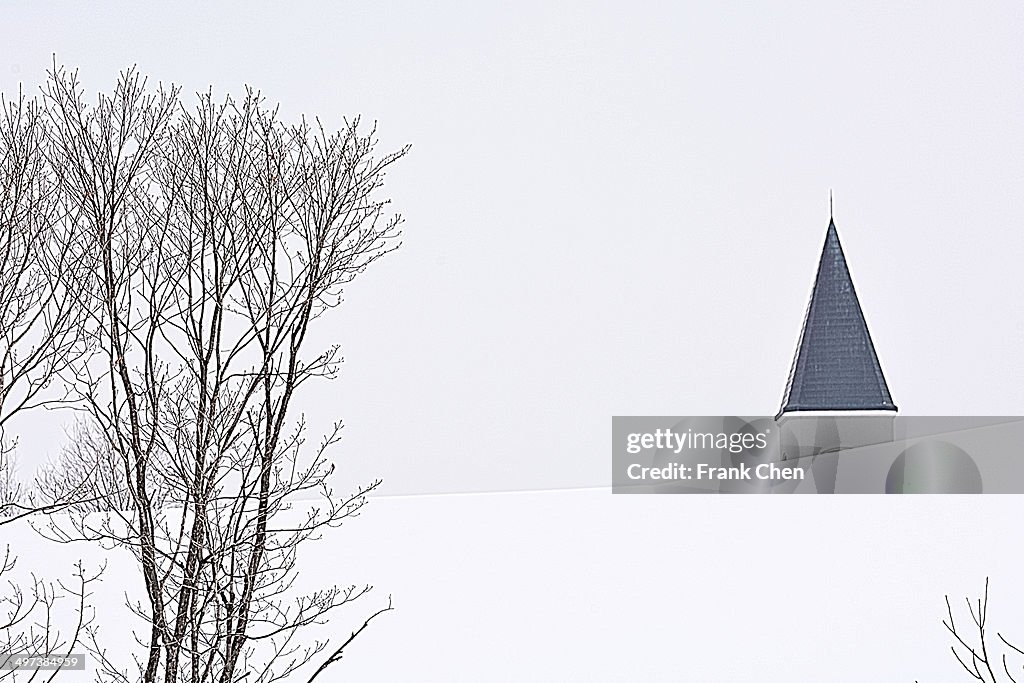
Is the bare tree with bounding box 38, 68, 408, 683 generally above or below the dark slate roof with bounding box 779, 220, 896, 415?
below

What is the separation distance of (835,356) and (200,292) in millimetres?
5911

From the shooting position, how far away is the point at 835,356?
28.4ft

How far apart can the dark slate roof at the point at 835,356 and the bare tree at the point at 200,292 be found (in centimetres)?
547

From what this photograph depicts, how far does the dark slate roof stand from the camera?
28.3 feet

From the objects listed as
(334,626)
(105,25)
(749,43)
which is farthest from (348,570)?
(749,43)

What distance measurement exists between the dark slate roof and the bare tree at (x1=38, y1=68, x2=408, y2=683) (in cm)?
547

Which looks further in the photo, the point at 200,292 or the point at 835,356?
the point at 835,356

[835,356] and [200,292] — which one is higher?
[835,356]

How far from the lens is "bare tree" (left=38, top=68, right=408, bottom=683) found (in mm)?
3676

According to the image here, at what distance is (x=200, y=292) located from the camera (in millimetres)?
4020

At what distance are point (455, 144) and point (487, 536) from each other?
14.1 ft

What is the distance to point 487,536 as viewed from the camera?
25.2ft

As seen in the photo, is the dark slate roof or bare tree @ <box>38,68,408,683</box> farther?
the dark slate roof

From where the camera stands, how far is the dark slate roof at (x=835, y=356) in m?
8.62
